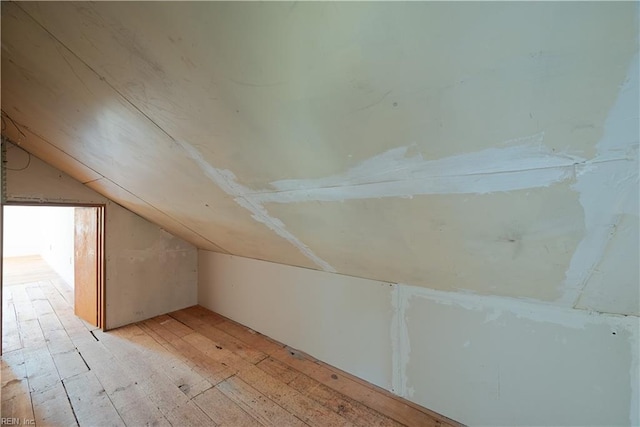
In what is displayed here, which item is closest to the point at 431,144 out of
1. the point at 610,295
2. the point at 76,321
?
the point at 610,295

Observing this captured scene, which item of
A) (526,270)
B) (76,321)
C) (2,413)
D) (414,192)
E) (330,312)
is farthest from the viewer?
→ (76,321)

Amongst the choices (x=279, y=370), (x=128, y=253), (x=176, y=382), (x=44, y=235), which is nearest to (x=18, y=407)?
(x=176, y=382)

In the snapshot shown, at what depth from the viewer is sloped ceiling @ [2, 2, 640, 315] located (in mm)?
563

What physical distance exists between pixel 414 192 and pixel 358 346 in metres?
1.56

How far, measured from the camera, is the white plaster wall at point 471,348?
1.23 metres

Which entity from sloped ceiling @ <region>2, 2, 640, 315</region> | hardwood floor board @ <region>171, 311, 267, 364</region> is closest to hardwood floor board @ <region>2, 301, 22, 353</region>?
hardwood floor board @ <region>171, 311, 267, 364</region>

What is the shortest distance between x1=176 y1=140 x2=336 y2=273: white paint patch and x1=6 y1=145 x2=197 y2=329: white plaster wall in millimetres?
2272

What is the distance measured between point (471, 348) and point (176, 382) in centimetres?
219

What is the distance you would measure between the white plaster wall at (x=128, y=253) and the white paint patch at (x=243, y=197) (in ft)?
7.45

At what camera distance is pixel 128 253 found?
3.12 m

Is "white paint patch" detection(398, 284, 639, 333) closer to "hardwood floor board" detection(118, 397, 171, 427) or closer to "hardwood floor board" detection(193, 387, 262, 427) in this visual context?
"hardwood floor board" detection(193, 387, 262, 427)

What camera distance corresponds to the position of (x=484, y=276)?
135cm

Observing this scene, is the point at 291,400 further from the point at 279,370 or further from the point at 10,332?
the point at 10,332

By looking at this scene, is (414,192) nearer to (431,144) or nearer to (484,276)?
(431,144)
